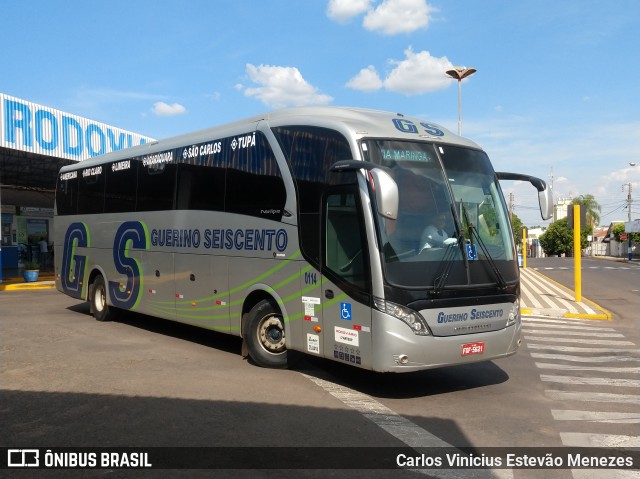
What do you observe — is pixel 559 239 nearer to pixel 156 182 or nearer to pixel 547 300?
pixel 547 300

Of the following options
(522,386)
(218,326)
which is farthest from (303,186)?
(522,386)

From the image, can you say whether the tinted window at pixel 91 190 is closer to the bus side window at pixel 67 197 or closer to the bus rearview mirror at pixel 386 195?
the bus side window at pixel 67 197

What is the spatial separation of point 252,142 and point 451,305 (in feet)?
12.9

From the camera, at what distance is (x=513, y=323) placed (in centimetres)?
730

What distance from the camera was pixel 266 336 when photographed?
330 inches

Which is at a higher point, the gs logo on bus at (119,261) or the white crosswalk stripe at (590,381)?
the gs logo on bus at (119,261)

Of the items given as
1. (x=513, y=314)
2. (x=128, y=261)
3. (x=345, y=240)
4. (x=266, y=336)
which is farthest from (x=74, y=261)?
(x=513, y=314)

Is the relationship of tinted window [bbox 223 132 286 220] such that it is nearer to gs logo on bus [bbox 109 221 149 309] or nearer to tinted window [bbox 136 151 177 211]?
tinted window [bbox 136 151 177 211]

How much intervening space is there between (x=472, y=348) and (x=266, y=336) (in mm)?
3015

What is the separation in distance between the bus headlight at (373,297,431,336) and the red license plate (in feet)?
2.02

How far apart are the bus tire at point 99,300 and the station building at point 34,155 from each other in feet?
29.5

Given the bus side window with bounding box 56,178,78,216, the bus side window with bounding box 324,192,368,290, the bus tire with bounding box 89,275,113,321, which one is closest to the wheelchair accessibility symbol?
the bus side window with bounding box 324,192,368,290

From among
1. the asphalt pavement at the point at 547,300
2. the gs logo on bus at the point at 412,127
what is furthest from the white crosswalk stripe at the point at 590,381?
the gs logo on bus at the point at 412,127

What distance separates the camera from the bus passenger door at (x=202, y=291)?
9.20 meters
